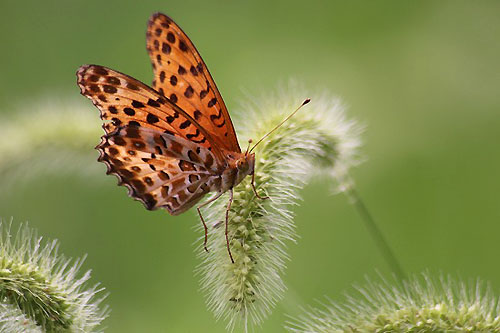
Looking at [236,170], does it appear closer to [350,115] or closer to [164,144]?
[164,144]

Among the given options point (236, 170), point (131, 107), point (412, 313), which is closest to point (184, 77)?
point (131, 107)

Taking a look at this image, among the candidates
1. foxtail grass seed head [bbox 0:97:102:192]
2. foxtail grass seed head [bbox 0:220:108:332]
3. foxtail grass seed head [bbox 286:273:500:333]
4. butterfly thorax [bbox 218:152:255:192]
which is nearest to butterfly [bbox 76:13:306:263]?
butterfly thorax [bbox 218:152:255:192]

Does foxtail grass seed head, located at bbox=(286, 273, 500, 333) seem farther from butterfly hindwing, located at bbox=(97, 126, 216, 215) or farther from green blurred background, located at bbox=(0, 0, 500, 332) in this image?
green blurred background, located at bbox=(0, 0, 500, 332)

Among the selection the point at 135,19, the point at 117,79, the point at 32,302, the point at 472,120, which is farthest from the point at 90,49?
the point at 32,302

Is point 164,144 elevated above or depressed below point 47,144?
below

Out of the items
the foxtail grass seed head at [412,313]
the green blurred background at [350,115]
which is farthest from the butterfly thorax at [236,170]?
the green blurred background at [350,115]

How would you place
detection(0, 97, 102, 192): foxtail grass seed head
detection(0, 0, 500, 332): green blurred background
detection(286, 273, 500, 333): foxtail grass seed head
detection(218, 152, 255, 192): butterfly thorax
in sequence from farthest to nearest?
detection(0, 0, 500, 332): green blurred background
detection(0, 97, 102, 192): foxtail grass seed head
detection(218, 152, 255, 192): butterfly thorax
detection(286, 273, 500, 333): foxtail grass seed head

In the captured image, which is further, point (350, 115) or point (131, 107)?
point (350, 115)
